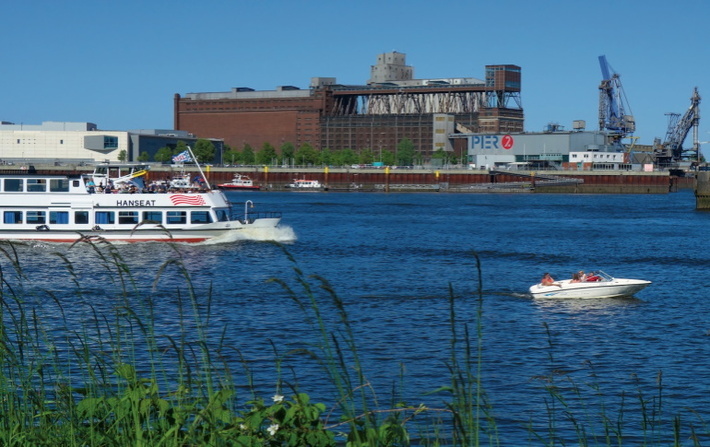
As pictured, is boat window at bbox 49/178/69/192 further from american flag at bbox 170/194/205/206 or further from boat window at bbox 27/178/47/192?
american flag at bbox 170/194/205/206

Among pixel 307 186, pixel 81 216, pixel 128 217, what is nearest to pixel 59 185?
pixel 81 216

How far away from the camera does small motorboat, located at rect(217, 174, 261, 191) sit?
181875mm

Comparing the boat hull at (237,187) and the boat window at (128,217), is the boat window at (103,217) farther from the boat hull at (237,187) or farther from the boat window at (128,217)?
the boat hull at (237,187)

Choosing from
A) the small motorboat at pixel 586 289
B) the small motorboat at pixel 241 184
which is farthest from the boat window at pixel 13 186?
the small motorboat at pixel 241 184

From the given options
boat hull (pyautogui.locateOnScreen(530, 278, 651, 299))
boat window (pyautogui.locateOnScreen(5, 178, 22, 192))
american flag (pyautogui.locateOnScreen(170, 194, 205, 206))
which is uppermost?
boat window (pyautogui.locateOnScreen(5, 178, 22, 192))

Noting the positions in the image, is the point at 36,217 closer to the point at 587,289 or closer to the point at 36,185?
the point at 36,185

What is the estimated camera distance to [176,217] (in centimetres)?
5606

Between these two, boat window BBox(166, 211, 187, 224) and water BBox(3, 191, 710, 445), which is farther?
boat window BBox(166, 211, 187, 224)

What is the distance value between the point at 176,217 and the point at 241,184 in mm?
127489

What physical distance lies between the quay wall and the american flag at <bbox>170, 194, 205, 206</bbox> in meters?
119

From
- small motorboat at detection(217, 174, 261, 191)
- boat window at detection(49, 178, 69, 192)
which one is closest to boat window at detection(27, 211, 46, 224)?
boat window at detection(49, 178, 69, 192)

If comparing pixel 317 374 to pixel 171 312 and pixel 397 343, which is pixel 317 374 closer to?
pixel 397 343

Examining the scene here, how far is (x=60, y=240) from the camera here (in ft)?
179

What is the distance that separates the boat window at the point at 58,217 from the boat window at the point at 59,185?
1.33 metres
